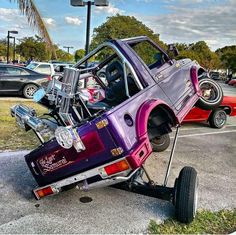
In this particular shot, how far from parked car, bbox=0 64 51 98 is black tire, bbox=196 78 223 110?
30.3 ft

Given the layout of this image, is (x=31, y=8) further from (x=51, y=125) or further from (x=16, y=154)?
(x=51, y=125)

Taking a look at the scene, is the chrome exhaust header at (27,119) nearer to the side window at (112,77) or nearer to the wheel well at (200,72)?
the side window at (112,77)

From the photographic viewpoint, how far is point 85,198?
4711 mm

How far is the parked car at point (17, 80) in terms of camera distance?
14617mm

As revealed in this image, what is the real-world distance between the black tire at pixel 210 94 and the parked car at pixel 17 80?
30.3ft

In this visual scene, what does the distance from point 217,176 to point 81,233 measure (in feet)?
9.29

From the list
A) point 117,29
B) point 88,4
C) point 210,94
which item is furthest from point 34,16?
point 117,29

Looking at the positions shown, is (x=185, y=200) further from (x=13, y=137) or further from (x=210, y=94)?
(x=13, y=137)

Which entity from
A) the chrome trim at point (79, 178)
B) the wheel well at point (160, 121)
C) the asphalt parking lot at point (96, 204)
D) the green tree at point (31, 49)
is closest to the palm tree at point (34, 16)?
the asphalt parking lot at point (96, 204)

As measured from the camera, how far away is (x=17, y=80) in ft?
48.5

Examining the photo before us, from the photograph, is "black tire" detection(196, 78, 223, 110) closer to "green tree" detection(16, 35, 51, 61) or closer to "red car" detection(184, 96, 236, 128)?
"red car" detection(184, 96, 236, 128)

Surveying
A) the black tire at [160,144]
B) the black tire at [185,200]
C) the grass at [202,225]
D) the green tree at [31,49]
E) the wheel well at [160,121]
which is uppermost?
the wheel well at [160,121]

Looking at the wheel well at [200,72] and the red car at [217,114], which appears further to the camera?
the red car at [217,114]

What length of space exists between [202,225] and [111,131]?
1.52 metres
